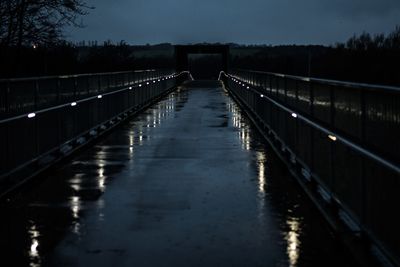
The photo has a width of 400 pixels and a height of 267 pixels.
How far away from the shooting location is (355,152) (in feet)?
23.4

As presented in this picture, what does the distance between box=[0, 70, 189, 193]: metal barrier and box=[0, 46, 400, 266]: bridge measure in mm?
33

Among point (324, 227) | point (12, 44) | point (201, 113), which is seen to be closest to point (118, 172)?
point (324, 227)

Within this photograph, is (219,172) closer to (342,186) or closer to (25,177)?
(25,177)

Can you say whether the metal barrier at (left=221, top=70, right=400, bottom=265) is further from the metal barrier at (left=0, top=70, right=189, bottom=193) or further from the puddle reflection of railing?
the metal barrier at (left=0, top=70, right=189, bottom=193)

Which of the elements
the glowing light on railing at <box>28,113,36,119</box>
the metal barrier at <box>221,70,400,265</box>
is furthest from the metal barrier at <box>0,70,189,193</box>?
the metal barrier at <box>221,70,400,265</box>

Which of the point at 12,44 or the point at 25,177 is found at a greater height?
the point at 12,44

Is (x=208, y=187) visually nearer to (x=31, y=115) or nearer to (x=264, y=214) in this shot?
(x=264, y=214)

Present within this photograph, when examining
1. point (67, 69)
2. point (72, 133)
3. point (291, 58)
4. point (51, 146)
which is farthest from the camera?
point (291, 58)

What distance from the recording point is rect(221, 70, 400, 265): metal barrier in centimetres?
605

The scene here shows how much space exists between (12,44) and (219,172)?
544 inches

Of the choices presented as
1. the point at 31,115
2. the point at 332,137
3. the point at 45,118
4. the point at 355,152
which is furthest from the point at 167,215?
the point at 45,118

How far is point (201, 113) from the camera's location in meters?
29.6

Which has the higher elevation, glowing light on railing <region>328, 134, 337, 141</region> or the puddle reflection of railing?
glowing light on railing <region>328, 134, 337, 141</region>

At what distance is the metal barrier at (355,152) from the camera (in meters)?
6.05
